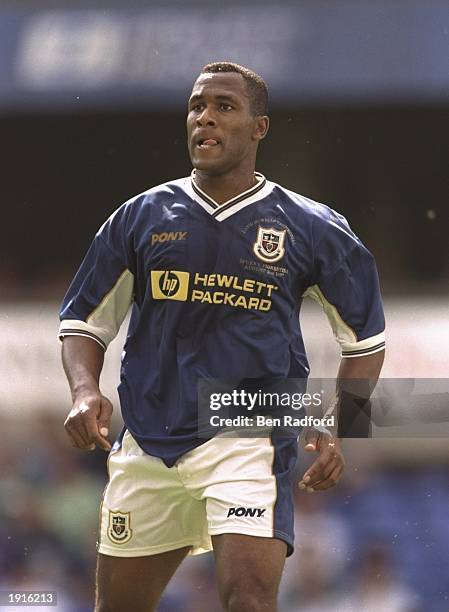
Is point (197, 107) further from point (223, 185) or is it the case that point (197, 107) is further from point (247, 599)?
point (247, 599)

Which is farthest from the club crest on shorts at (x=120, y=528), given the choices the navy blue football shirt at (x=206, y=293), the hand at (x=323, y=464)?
the hand at (x=323, y=464)

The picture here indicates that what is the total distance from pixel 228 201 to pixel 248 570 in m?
1.18

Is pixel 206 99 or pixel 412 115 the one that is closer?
pixel 206 99

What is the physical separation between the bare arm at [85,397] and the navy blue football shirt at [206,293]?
2.1 inches

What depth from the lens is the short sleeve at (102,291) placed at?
4.27 m

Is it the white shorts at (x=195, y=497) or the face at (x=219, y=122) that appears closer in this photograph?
the white shorts at (x=195, y=497)

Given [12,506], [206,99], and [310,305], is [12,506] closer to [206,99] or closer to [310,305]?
[310,305]

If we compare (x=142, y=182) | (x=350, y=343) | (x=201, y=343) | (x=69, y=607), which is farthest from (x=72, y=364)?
(x=142, y=182)

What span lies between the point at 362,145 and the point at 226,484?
15.5 ft

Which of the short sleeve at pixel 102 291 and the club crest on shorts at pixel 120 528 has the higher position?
the short sleeve at pixel 102 291

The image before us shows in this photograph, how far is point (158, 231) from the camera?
4203 mm

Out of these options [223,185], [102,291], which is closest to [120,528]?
[102,291]

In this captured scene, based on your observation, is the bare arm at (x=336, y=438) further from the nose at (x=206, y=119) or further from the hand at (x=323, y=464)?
the nose at (x=206, y=119)

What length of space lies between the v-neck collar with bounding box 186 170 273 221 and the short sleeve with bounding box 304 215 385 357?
256mm
